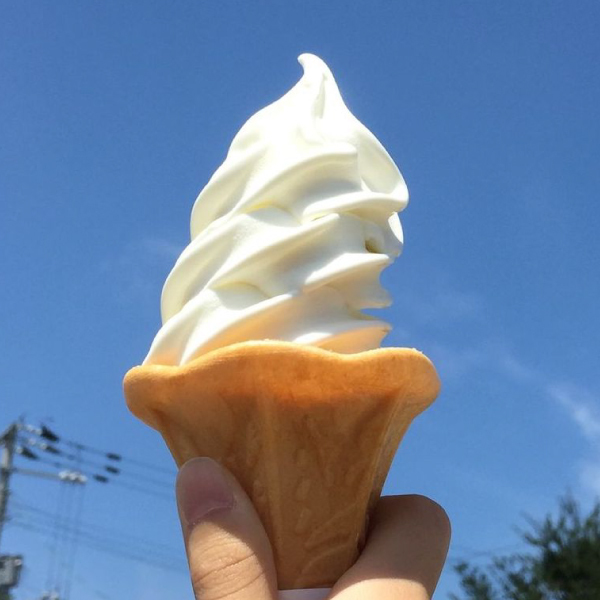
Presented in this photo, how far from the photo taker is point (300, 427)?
2.64 metres

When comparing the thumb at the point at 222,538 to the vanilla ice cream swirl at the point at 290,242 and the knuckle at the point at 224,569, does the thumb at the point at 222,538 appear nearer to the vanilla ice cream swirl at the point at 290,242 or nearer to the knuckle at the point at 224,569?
the knuckle at the point at 224,569

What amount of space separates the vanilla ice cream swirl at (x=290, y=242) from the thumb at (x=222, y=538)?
39 cm

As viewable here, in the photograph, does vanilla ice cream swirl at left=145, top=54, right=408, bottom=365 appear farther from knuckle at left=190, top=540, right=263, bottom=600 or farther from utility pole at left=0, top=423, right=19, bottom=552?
utility pole at left=0, top=423, right=19, bottom=552

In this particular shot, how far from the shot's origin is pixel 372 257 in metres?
2.92

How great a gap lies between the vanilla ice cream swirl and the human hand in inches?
16.3

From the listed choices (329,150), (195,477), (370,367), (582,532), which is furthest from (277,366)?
(582,532)

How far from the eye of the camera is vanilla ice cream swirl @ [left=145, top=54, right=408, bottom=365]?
2.79m

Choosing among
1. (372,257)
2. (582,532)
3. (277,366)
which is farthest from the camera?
(582,532)

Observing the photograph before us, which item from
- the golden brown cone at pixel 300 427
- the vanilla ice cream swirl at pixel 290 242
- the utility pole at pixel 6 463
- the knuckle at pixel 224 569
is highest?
the utility pole at pixel 6 463

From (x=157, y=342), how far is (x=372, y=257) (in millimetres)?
749

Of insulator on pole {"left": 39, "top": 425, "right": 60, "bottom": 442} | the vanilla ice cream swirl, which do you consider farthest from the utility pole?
the vanilla ice cream swirl

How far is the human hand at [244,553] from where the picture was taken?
2512 mm

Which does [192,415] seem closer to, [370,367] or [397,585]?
[370,367]

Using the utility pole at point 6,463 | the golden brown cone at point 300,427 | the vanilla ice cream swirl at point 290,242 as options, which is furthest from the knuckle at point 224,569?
the utility pole at point 6,463
